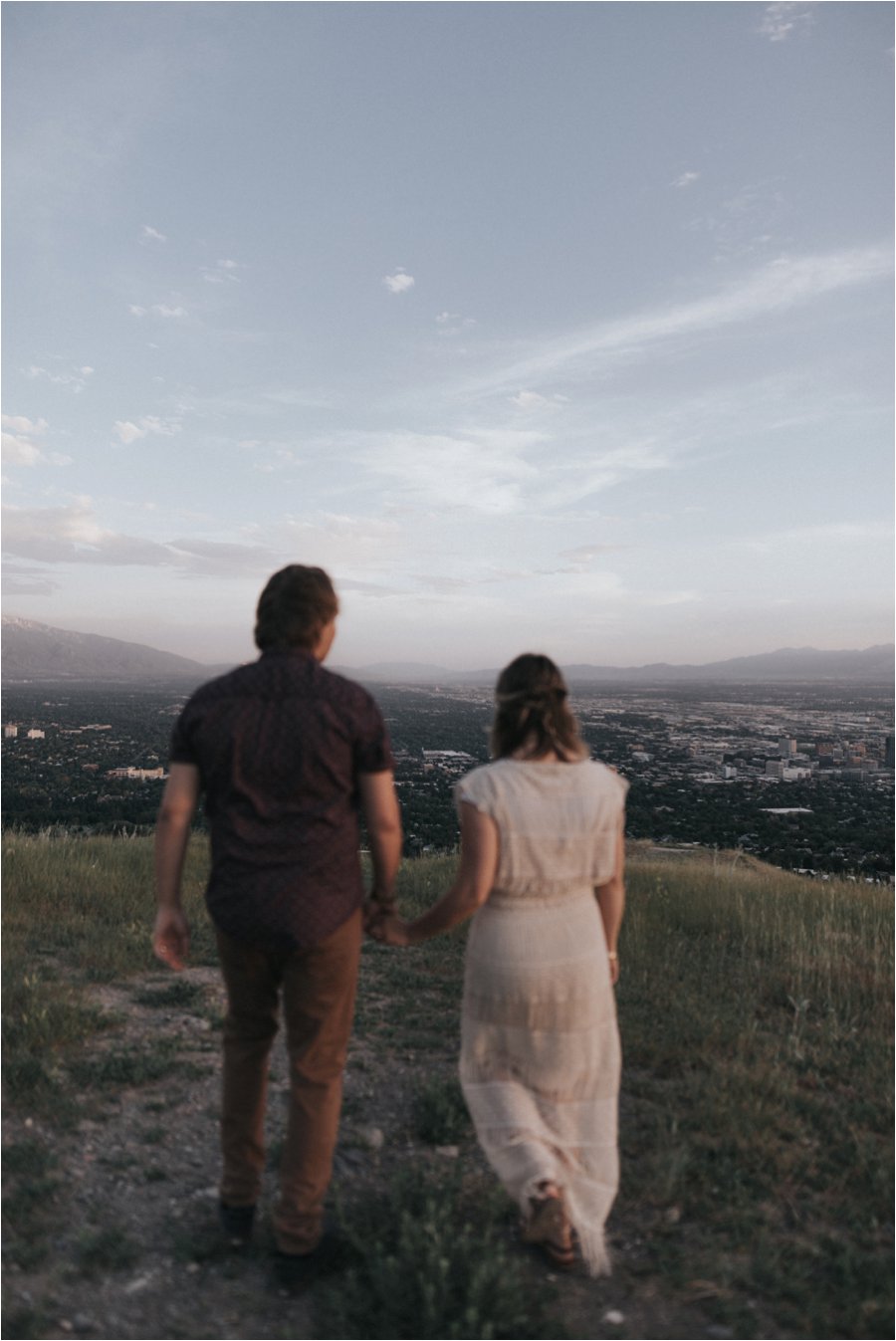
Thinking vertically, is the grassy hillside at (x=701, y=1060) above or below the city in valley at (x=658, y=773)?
above

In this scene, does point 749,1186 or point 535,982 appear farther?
point 749,1186

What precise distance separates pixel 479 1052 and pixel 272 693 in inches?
55.7

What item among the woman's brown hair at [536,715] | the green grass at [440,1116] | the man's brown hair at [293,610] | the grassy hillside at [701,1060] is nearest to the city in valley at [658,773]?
the grassy hillside at [701,1060]

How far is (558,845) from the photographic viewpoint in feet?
8.57

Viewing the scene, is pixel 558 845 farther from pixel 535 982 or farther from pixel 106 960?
pixel 106 960

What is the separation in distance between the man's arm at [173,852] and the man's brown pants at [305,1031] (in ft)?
0.85

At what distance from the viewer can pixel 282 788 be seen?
251 cm

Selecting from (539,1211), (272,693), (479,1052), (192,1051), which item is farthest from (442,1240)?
(192,1051)

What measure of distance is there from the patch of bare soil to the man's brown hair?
2011 mm

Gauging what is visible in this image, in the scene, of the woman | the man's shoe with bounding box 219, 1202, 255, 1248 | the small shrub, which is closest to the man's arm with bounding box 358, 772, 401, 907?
the woman

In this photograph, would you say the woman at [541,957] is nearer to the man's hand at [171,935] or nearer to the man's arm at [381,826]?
the man's arm at [381,826]

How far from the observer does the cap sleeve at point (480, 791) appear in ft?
8.43

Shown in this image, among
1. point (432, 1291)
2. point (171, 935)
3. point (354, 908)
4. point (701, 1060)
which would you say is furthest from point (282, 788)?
point (701, 1060)

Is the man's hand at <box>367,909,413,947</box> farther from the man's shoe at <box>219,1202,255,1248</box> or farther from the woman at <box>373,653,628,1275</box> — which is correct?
the man's shoe at <box>219,1202,255,1248</box>
